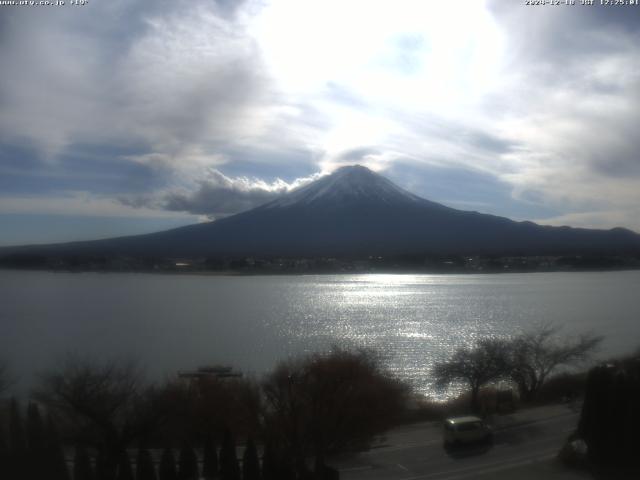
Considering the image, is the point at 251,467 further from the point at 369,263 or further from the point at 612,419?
the point at 369,263

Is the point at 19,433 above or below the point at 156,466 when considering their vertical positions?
above

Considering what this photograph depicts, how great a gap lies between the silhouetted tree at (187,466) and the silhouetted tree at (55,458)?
75cm

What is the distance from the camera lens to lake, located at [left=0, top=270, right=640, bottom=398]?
13.3 m

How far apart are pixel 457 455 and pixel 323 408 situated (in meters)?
1.23

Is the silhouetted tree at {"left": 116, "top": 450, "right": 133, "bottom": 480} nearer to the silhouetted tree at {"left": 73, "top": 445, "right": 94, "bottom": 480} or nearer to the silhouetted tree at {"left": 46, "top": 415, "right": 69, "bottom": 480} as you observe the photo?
the silhouetted tree at {"left": 73, "top": 445, "right": 94, "bottom": 480}

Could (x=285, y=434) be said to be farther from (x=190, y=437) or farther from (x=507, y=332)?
(x=507, y=332)

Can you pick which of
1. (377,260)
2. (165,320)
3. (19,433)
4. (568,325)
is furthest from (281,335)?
(377,260)

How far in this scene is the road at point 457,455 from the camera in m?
4.62

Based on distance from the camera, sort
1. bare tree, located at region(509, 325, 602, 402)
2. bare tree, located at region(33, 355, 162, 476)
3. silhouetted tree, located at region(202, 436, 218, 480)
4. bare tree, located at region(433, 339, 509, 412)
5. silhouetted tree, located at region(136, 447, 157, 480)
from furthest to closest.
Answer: bare tree, located at region(509, 325, 602, 402) → bare tree, located at region(433, 339, 509, 412) → bare tree, located at region(33, 355, 162, 476) → silhouetted tree, located at region(202, 436, 218, 480) → silhouetted tree, located at region(136, 447, 157, 480)

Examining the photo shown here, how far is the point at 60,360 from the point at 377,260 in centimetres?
3448

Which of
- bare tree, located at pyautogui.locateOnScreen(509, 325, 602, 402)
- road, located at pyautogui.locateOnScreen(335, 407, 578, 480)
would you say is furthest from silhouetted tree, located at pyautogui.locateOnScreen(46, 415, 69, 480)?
bare tree, located at pyautogui.locateOnScreen(509, 325, 602, 402)

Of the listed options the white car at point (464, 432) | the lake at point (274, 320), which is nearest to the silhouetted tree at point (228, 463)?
the white car at point (464, 432)

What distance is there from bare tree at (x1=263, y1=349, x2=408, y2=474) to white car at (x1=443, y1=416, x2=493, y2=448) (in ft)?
2.33

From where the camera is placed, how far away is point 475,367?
8102 mm
